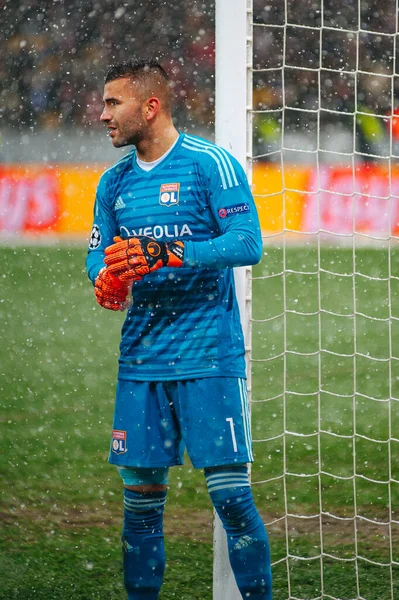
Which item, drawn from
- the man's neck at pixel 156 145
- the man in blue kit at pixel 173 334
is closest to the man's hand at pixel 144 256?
the man in blue kit at pixel 173 334

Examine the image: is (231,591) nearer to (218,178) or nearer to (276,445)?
(218,178)

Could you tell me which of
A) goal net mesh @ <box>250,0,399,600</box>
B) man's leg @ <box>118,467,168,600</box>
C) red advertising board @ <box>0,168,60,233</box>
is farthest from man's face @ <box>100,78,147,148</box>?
red advertising board @ <box>0,168,60,233</box>

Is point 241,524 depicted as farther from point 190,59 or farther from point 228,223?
point 190,59

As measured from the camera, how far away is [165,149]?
2.25 metres

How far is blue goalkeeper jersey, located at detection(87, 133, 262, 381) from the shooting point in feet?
7.15

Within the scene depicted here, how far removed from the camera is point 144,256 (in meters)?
2.09

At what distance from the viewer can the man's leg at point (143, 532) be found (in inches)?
89.2

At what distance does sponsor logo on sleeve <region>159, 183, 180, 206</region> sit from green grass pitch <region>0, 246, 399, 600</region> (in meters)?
0.57

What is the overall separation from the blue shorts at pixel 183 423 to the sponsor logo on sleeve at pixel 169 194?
0.42 m

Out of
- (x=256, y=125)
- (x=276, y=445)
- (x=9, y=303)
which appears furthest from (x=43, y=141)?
(x=276, y=445)

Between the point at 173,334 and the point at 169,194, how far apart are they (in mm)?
328

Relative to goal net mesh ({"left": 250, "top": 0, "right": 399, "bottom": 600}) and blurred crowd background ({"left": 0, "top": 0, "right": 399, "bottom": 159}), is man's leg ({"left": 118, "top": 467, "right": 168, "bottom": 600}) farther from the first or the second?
blurred crowd background ({"left": 0, "top": 0, "right": 399, "bottom": 159})

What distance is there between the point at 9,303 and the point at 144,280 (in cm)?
821

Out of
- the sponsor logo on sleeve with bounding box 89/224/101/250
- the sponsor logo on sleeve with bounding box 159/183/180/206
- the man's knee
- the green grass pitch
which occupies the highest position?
the sponsor logo on sleeve with bounding box 159/183/180/206
